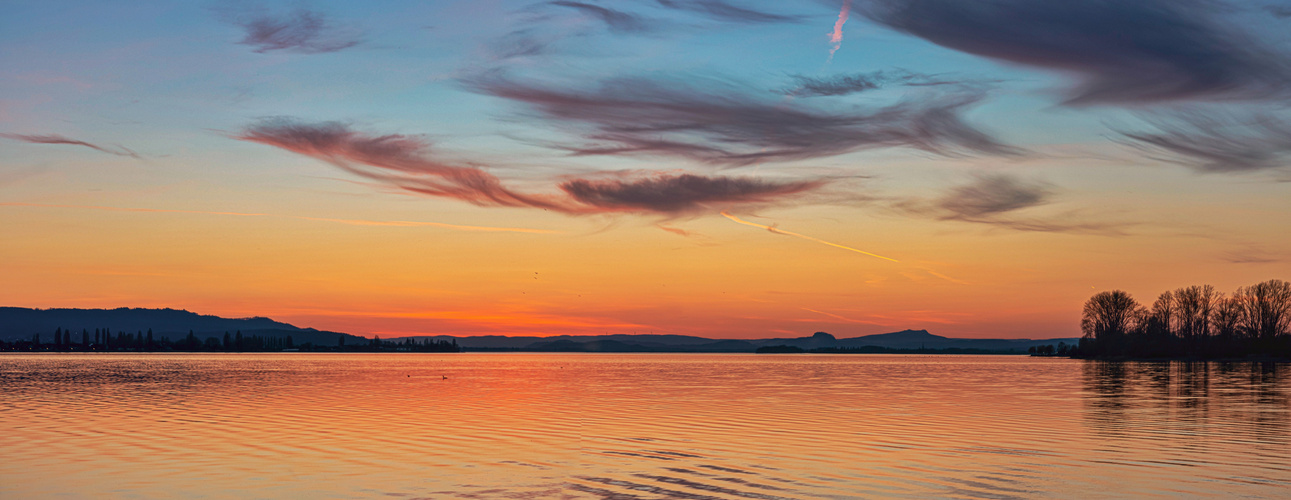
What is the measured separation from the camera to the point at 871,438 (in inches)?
1357

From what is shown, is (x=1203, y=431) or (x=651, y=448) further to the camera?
(x=1203, y=431)

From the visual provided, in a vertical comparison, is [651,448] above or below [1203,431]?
below

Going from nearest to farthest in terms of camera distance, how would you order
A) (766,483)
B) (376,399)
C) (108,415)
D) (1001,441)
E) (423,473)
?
1. (766,483)
2. (423,473)
3. (1001,441)
4. (108,415)
5. (376,399)

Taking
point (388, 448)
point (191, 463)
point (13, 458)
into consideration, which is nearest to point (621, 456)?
point (388, 448)

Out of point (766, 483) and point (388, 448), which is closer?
point (766, 483)

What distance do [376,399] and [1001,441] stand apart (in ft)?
136

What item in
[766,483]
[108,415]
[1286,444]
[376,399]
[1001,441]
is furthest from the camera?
[376,399]

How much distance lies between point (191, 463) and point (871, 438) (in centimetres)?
2280

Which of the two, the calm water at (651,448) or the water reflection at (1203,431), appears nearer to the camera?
the calm water at (651,448)

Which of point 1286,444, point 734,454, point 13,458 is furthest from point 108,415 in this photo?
point 1286,444

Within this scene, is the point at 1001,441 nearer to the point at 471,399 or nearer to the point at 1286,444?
the point at 1286,444

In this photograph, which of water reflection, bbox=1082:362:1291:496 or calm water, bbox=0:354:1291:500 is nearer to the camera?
calm water, bbox=0:354:1291:500

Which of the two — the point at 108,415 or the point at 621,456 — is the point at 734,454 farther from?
the point at 108,415

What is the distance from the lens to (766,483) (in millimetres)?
23672
